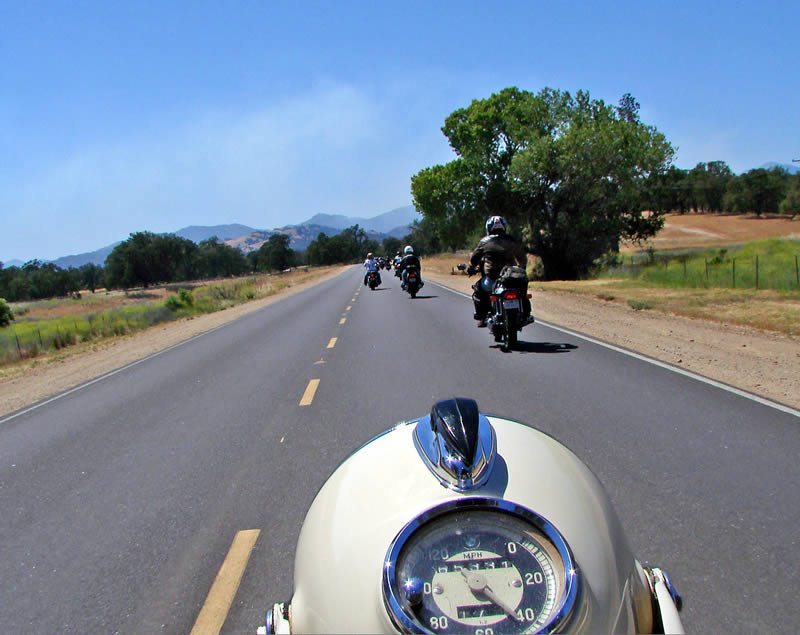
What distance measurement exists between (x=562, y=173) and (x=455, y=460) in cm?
3903

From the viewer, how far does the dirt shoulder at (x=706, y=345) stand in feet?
30.1

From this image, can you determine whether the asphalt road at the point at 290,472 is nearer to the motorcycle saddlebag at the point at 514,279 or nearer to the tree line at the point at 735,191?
the motorcycle saddlebag at the point at 514,279

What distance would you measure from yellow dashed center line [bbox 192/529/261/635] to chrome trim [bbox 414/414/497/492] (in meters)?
2.07

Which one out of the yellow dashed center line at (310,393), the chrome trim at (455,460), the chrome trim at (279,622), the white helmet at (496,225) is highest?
the white helmet at (496,225)

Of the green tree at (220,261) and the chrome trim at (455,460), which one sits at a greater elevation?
the chrome trim at (455,460)

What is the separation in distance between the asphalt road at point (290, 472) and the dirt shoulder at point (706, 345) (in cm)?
70

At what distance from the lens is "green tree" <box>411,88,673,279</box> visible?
3831cm

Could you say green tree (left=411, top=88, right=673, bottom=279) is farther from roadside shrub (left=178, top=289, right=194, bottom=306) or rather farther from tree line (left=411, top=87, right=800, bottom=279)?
roadside shrub (left=178, top=289, right=194, bottom=306)

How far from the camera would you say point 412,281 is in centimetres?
2811

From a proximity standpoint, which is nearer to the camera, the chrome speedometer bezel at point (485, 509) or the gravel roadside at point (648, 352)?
the chrome speedometer bezel at point (485, 509)

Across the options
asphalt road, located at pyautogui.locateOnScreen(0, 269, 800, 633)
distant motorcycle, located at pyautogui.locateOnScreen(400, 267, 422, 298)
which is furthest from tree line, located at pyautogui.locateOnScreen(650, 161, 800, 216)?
asphalt road, located at pyautogui.locateOnScreen(0, 269, 800, 633)

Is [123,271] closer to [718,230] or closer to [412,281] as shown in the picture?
[718,230]

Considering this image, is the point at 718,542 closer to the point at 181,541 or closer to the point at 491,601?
the point at 491,601

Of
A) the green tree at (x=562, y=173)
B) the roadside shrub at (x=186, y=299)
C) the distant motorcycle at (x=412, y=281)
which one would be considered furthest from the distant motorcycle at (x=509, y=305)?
the roadside shrub at (x=186, y=299)
